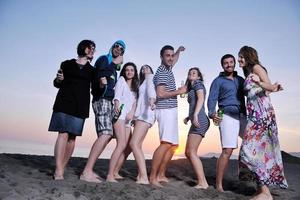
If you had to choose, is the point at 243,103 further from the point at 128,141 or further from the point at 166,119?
the point at 128,141

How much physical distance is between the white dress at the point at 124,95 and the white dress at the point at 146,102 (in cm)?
14

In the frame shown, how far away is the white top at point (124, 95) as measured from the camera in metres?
5.72

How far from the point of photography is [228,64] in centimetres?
587

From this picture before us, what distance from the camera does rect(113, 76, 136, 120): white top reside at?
5719 mm

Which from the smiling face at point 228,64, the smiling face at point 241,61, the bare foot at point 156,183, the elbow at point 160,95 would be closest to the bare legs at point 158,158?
the bare foot at point 156,183

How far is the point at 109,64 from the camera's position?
571 centimetres

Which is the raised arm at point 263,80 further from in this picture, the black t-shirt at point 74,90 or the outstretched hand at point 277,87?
the black t-shirt at point 74,90

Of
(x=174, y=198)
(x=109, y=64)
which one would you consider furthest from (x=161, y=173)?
(x=109, y=64)

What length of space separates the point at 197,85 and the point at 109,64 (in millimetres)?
1375

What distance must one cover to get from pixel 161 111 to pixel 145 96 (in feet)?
1.13

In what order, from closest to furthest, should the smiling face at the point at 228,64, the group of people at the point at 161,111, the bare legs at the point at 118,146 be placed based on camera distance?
the group of people at the point at 161,111, the bare legs at the point at 118,146, the smiling face at the point at 228,64

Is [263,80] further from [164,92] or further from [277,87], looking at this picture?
[164,92]

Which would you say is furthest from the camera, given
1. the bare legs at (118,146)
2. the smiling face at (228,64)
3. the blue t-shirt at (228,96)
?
the smiling face at (228,64)

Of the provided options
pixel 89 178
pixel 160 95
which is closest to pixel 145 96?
pixel 160 95
